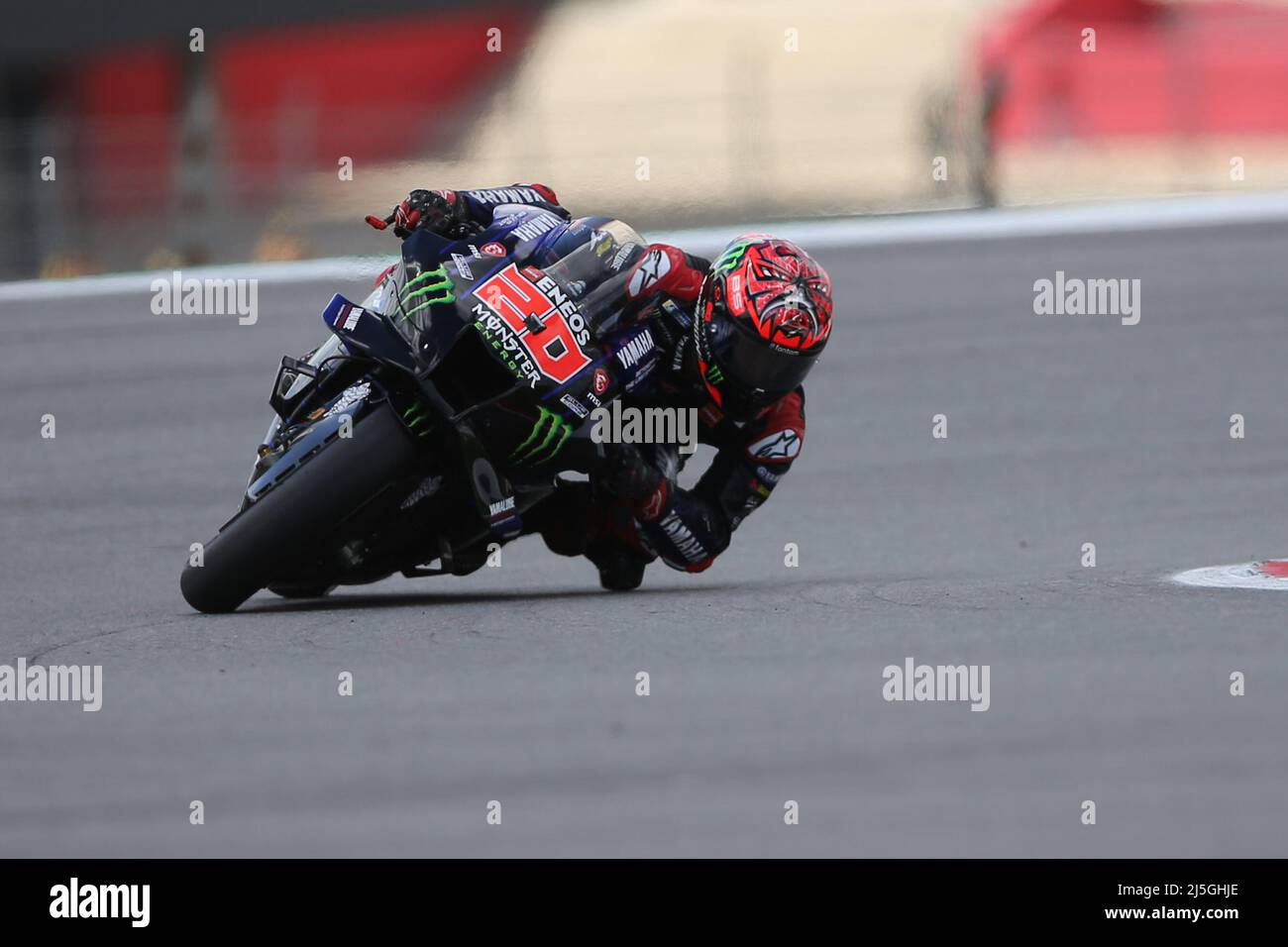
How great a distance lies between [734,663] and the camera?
214 inches

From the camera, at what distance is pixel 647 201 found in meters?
17.1

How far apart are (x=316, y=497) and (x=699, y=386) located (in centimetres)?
135

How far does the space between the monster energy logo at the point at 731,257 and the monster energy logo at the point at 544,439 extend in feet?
2.25

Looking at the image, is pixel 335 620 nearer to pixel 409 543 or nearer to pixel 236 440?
pixel 409 543

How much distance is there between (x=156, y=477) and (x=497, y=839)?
6741 mm

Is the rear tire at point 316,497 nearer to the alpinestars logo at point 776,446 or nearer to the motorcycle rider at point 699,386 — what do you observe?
the motorcycle rider at point 699,386

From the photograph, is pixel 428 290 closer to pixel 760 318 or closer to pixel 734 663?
pixel 760 318

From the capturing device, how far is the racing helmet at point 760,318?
6141mm

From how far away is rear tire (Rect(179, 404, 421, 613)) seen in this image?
19.4 feet

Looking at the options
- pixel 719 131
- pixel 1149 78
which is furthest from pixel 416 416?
pixel 1149 78

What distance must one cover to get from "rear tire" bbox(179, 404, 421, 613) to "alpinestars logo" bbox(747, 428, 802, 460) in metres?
1.25

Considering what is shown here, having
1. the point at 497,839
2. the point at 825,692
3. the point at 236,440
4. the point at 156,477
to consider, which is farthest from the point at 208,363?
the point at 497,839

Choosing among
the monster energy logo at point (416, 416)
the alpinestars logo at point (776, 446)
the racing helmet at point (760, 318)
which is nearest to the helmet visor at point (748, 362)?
the racing helmet at point (760, 318)

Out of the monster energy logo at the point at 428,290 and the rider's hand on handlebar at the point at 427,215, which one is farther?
the rider's hand on handlebar at the point at 427,215
